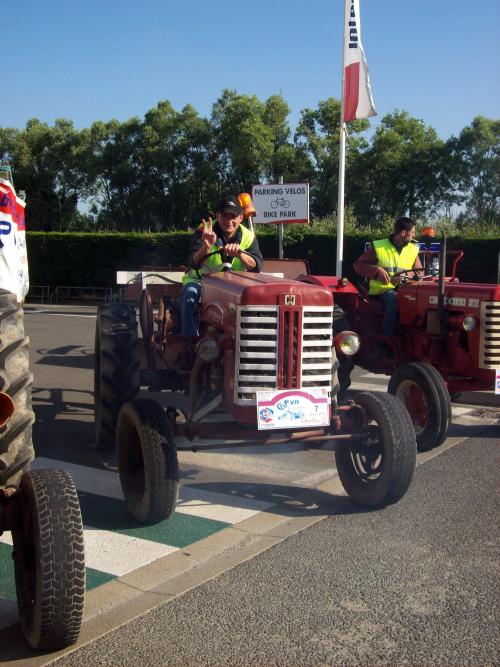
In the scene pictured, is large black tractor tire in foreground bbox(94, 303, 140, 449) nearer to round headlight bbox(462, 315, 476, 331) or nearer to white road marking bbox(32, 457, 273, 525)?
white road marking bbox(32, 457, 273, 525)

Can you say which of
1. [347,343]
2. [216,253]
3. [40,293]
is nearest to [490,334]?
[347,343]

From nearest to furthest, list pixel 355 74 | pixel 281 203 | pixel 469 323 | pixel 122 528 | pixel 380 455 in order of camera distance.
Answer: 1. pixel 122 528
2. pixel 380 455
3. pixel 469 323
4. pixel 355 74
5. pixel 281 203

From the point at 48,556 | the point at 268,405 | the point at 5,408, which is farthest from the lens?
the point at 268,405

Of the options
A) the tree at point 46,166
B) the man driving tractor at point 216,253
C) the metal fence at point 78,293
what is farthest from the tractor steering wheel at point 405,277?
the tree at point 46,166

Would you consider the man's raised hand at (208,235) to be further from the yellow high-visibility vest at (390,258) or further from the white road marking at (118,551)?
the yellow high-visibility vest at (390,258)

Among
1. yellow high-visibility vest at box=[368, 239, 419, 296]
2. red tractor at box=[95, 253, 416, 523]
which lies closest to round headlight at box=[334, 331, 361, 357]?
red tractor at box=[95, 253, 416, 523]

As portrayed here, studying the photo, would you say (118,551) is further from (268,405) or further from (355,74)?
(355,74)

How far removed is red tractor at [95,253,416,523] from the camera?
4973 millimetres

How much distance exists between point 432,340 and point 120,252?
2512 cm

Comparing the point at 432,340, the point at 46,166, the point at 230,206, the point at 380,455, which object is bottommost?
the point at 380,455

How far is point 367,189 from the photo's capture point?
149ft

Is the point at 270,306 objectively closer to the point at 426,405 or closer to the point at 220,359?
the point at 220,359

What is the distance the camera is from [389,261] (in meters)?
8.65

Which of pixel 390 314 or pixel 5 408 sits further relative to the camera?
pixel 390 314
